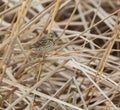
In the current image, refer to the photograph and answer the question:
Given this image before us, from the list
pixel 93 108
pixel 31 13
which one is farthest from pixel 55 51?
pixel 31 13

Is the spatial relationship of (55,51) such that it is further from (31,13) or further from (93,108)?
(31,13)

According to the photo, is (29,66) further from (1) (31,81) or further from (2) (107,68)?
(2) (107,68)

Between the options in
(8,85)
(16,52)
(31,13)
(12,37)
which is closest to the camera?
(12,37)

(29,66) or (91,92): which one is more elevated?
(29,66)

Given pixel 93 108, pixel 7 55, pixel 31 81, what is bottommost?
pixel 93 108

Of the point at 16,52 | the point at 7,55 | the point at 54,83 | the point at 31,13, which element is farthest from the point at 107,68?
the point at 31,13

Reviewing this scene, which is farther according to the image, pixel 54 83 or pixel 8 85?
pixel 54 83

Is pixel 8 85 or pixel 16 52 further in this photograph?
pixel 16 52

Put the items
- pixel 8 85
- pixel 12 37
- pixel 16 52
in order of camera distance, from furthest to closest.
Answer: pixel 16 52 < pixel 8 85 < pixel 12 37

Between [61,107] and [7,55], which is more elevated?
[7,55]
